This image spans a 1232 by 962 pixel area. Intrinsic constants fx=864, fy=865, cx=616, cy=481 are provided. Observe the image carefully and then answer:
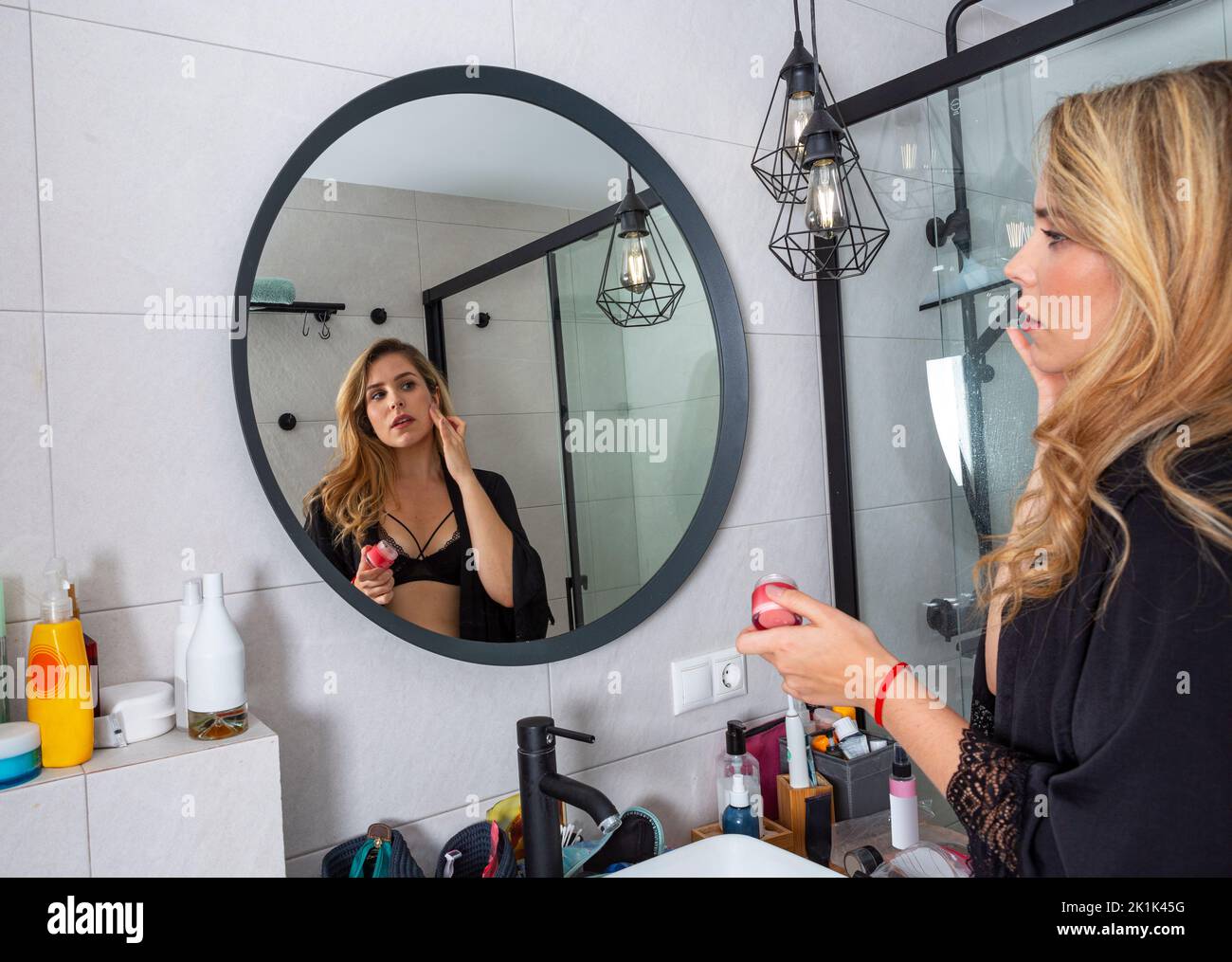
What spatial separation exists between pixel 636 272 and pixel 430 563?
21.9 inches

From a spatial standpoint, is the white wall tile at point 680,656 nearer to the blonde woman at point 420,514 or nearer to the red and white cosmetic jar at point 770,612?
the blonde woman at point 420,514

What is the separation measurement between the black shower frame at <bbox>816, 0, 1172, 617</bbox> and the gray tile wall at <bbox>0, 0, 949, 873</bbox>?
353 mm

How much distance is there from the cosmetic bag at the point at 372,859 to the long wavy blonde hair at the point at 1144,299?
717mm

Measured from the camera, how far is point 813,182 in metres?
1.28

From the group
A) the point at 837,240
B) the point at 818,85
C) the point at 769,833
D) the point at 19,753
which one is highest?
the point at 818,85

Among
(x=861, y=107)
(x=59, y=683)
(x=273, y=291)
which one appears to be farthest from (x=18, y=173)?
(x=861, y=107)

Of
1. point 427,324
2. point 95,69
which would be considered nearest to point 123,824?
point 427,324

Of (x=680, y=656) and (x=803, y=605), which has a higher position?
(x=803, y=605)

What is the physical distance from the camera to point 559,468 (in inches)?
49.1

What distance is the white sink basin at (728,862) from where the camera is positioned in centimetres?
108

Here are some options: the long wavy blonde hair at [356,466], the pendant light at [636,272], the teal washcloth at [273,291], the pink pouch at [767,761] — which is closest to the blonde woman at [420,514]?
the long wavy blonde hair at [356,466]

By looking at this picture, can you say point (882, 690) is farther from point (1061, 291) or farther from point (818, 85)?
point (818, 85)

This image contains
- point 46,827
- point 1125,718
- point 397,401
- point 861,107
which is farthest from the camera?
point 861,107

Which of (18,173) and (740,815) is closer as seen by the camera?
(18,173)
